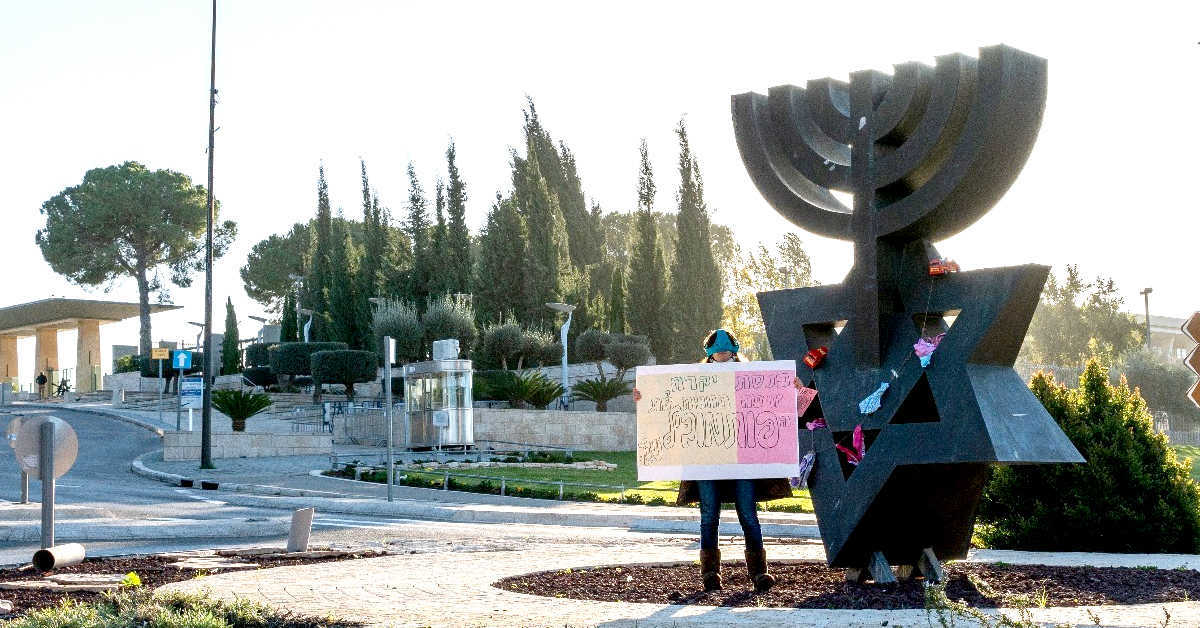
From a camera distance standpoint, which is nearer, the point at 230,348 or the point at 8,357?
the point at 230,348

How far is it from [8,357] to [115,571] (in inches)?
2850

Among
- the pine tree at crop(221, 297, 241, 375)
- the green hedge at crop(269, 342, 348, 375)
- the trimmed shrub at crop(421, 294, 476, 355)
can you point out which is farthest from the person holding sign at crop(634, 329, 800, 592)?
the pine tree at crop(221, 297, 241, 375)

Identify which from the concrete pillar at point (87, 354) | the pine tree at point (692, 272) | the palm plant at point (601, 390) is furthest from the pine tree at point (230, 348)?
the palm plant at point (601, 390)

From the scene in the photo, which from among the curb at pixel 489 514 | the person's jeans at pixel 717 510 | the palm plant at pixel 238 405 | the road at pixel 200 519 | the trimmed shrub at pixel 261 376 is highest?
the trimmed shrub at pixel 261 376

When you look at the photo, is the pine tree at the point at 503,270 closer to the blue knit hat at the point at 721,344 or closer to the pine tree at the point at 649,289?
the pine tree at the point at 649,289

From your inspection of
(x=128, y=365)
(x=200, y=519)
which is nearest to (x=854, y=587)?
(x=200, y=519)

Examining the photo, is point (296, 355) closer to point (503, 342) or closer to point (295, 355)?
point (295, 355)

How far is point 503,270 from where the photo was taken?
55094mm

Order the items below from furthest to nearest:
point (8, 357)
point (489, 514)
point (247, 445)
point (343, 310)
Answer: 1. point (8, 357)
2. point (343, 310)
3. point (247, 445)
4. point (489, 514)

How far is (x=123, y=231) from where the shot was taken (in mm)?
76812

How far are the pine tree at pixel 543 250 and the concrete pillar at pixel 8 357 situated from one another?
121ft

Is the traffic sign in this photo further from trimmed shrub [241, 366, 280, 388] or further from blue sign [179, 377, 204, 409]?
trimmed shrub [241, 366, 280, 388]

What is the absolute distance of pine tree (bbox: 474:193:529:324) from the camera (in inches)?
2156

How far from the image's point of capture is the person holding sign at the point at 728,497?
324 inches
